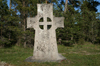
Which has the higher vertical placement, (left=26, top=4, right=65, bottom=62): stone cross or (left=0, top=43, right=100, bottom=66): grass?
(left=26, top=4, right=65, bottom=62): stone cross

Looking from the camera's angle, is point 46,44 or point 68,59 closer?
point 46,44

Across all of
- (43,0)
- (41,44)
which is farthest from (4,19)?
(41,44)

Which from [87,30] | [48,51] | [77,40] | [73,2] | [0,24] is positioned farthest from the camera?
[73,2]

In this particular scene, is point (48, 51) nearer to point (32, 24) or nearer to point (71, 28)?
point (32, 24)

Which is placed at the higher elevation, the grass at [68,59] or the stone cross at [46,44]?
the stone cross at [46,44]

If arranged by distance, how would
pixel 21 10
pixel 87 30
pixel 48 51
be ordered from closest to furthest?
1. pixel 48 51
2. pixel 21 10
3. pixel 87 30

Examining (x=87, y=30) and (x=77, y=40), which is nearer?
(x=77, y=40)

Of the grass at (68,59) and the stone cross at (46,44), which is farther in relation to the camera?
the stone cross at (46,44)

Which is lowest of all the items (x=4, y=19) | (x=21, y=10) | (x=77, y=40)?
(x=77, y=40)

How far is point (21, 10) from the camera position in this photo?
14.2 metres

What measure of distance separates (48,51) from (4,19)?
9.37 m

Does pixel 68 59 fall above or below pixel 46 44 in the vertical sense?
below

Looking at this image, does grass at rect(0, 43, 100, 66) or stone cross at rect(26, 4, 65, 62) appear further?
stone cross at rect(26, 4, 65, 62)

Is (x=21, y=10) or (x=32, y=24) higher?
(x=21, y=10)
